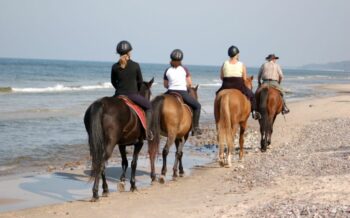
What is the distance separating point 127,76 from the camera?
9.70 meters

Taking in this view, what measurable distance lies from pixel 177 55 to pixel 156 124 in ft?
5.79

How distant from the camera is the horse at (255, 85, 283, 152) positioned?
46.7 ft

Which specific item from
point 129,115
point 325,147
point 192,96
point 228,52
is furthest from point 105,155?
point 325,147

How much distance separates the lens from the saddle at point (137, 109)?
9.55m

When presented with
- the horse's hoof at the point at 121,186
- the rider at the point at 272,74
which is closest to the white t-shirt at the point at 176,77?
the horse's hoof at the point at 121,186

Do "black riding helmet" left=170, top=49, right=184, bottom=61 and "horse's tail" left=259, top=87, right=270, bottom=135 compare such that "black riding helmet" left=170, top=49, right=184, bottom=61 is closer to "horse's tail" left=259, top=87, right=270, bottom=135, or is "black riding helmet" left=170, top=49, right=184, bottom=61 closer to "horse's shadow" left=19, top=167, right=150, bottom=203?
"horse's shadow" left=19, top=167, right=150, bottom=203

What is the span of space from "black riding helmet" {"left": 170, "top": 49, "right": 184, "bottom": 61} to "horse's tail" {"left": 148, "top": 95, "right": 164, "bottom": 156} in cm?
108

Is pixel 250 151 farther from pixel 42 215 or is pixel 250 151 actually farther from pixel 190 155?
pixel 42 215

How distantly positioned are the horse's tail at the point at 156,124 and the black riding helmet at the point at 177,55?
1.08m

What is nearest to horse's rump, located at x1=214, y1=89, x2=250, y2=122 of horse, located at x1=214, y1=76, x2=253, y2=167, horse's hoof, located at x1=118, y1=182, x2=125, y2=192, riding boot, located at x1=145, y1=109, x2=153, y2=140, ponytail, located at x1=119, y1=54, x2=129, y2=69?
horse, located at x1=214, y1=76, x2=253, y2=167

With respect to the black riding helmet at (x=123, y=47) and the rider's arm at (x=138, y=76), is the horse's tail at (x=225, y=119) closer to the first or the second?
the rider's arm at (x=138, y=76)

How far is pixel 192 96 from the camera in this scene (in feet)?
38.9

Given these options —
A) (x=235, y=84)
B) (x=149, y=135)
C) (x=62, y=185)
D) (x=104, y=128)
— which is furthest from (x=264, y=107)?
(x=104, y=128)

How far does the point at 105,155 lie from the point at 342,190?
3646 mm
